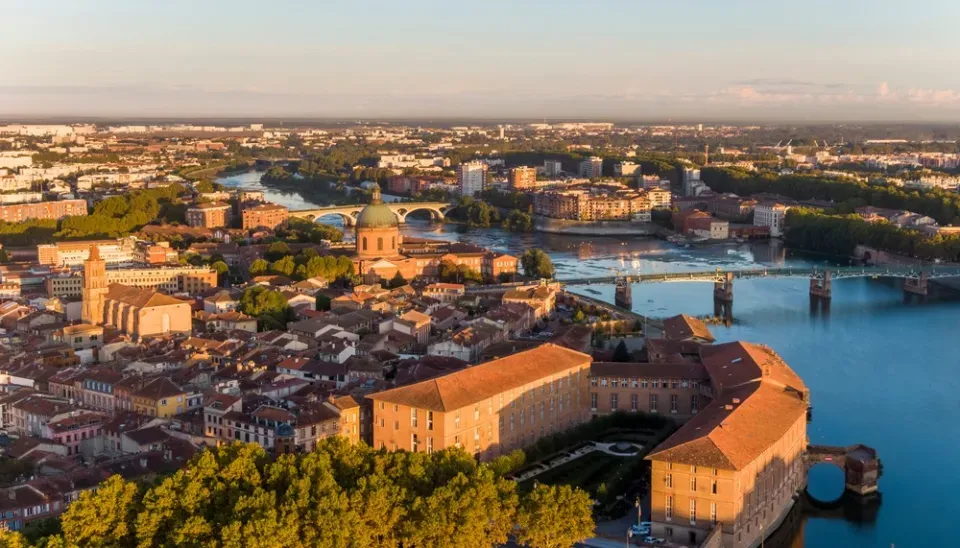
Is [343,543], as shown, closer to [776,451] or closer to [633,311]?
[776,451]

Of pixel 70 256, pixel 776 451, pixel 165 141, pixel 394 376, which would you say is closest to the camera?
pixel 776 451

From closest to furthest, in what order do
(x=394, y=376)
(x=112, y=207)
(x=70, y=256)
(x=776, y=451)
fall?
(x=776, y=451) < (x=394, y=376) < (x=70, y=256) < (x=112, y=207)

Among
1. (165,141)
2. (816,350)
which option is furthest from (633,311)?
(165,141)

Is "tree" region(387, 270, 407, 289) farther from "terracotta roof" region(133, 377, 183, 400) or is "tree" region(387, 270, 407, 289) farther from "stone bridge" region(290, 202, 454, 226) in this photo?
"stone bridge" region(290, 202, 454, 226)

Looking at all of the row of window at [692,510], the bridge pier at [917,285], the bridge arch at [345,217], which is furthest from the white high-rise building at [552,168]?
the row of window at [692,510]

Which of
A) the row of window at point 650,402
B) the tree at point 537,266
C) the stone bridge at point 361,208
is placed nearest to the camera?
the row of window at point 650,402

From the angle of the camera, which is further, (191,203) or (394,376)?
(191,203)

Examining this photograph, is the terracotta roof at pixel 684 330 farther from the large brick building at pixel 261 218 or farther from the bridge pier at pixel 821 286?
the large brick building at pixel 261 218
